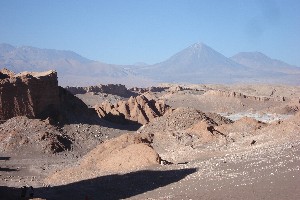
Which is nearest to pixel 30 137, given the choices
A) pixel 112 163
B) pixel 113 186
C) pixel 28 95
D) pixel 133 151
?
pixel 28 95

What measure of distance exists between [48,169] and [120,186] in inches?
391

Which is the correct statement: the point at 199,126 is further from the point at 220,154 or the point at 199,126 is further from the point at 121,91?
the point at 121,91

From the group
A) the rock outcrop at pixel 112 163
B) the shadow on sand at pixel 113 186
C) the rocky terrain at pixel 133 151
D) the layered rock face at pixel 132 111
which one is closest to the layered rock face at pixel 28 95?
the rocky terrain at pixel 133 151

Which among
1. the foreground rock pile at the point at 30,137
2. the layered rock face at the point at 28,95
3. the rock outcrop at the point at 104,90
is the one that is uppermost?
the layered rock face at the point at 28,95

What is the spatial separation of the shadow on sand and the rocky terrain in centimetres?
4

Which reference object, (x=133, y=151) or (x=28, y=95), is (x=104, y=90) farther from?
(x=133, y=151)

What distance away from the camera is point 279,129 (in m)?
27.2

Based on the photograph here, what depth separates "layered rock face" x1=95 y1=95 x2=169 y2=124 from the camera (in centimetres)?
4828

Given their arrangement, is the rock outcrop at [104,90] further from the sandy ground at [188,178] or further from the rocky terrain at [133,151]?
the sandy ground at [188,178]

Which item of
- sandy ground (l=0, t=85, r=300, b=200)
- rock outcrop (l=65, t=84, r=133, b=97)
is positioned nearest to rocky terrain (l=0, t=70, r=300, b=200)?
sandy ground (l=0, t=85, r=300, b=200)

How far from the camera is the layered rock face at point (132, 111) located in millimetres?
48281

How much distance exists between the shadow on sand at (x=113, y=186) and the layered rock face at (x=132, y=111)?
26929 mm

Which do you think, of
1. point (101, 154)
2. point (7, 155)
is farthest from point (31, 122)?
point (101, 154)

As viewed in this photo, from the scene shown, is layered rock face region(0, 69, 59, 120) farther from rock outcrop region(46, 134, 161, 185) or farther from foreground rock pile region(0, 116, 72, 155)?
rock outcrop region(46, 134, 161, 185)
